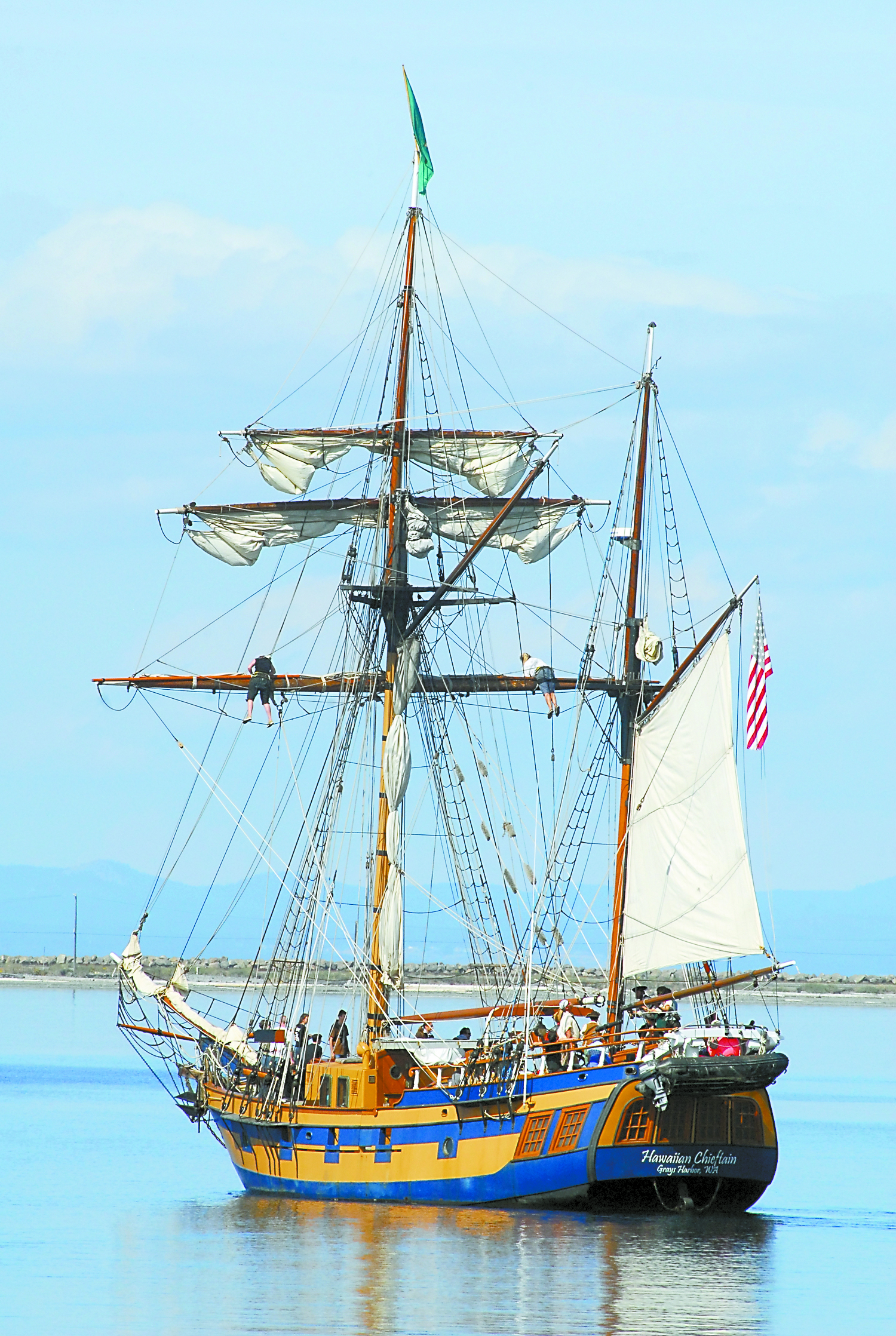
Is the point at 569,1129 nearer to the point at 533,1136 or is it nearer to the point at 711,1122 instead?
the point at 533,1136

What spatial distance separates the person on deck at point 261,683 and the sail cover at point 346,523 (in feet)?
13.0

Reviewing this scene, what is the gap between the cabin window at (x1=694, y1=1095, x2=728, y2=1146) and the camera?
153 feet

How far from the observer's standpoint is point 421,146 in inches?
2362

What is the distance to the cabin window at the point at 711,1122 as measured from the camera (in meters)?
46.5

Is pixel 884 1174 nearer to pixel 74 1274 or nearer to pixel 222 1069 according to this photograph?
pixel 222 1069

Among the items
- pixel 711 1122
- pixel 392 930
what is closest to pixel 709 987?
pixel 711 1122

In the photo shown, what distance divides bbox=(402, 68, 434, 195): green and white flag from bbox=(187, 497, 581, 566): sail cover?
8627 millimetres

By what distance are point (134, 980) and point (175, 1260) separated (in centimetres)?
1527

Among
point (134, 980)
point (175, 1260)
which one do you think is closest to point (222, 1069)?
point (134, 980)

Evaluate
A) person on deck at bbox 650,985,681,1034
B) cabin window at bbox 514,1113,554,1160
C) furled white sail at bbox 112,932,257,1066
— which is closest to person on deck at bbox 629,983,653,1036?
person on deck at bbox 650,985,681,1034

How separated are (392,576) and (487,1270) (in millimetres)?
20431

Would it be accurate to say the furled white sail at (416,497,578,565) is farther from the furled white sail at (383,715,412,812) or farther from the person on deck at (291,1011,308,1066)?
the person on deck at (291,1011,308,1066)

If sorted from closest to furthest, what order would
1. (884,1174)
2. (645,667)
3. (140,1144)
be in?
(645,667)
(884,1174)
(140,1144)

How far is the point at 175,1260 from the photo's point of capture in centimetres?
4419
